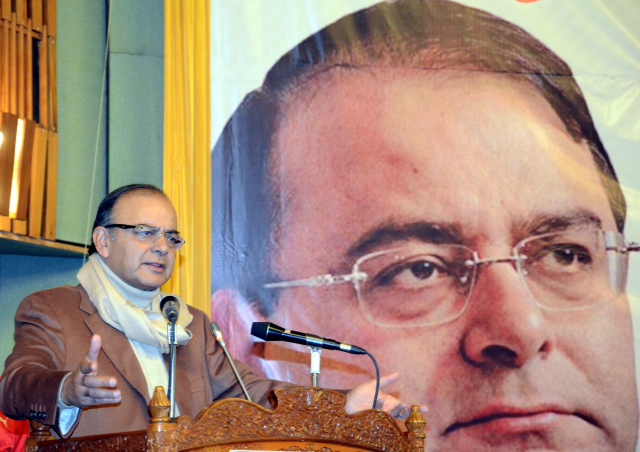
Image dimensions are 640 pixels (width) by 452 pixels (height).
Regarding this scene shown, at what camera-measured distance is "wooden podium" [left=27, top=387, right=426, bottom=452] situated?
2.16 meters

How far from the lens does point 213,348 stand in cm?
338

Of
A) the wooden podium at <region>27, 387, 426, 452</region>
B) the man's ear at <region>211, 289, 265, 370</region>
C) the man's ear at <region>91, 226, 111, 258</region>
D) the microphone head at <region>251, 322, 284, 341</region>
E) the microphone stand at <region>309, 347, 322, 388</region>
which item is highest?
the man's ear at <region>91, 226, 111, 258</region>

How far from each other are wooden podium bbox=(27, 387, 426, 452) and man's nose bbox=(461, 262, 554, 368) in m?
1.73

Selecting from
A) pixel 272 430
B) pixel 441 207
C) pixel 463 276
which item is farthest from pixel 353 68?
pixel 272 430

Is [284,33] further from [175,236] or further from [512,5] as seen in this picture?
[175,236]

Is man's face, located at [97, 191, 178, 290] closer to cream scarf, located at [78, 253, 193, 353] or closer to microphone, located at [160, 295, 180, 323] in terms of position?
cream scarf, located at [78, 253, 193, 353]

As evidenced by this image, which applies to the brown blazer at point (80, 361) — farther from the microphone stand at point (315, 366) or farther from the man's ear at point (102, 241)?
the microphone stand at point (315, 366)

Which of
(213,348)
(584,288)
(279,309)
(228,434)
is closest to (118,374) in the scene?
(213,348)

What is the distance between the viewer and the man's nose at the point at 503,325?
4.34 m

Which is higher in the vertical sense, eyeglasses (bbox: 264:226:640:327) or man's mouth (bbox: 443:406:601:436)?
eyeglasses (bbox: 264:226:640:327)

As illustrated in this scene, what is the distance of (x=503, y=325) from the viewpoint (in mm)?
4363

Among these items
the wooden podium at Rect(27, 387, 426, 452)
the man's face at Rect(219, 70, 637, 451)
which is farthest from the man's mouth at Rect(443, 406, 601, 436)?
the wooden podium at Rect(27, 387, 426, 452)

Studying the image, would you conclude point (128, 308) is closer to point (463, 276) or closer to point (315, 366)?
point (315, 366)

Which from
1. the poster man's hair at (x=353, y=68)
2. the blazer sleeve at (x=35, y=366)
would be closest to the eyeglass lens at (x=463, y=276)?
the poster man's hair at (x=353, y=68)
